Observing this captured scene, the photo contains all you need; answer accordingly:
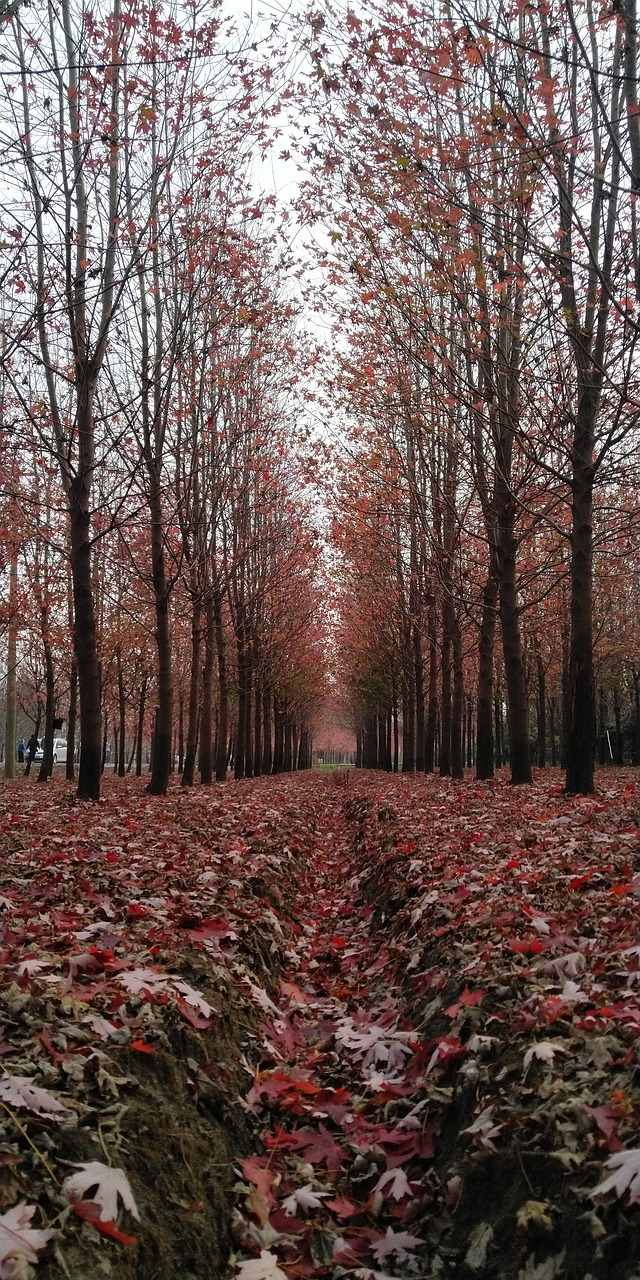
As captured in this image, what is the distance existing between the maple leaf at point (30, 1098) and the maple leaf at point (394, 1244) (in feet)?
3.94

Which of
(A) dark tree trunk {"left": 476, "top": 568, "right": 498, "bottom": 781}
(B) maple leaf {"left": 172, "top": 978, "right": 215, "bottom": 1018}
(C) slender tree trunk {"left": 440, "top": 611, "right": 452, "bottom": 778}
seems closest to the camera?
(B) maple leaf {"left": 172, "top": 978, "right": 215, "bottom": 1018}

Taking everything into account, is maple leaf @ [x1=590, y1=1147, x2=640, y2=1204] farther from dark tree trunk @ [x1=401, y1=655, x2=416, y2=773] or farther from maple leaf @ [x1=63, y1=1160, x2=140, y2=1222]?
dark tree trunk @ [x1=401, y1=655, x2=416, y2=773]

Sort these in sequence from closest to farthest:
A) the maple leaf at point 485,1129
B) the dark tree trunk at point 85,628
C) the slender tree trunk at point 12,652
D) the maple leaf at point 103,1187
Result: the maple leaf at point 103,1187 → the maple leaf at point 485,1129 → the dark tree trunk at point 85,628 → the slender tree trunk at point 12,652

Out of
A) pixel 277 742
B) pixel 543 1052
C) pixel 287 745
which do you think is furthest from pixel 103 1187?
pixel 287 745

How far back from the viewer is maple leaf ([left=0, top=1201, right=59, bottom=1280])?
204 centimetres

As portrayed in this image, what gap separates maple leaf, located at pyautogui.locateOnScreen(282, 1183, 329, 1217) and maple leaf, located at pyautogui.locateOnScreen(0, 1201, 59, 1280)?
4.02 feet

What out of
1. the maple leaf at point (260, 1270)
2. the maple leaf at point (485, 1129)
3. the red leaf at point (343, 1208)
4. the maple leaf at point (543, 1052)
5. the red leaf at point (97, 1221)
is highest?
the maple leaf at point (543, 1052)

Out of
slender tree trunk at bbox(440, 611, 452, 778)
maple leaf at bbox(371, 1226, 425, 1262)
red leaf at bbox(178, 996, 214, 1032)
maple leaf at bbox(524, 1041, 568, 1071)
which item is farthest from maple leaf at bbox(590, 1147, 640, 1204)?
slender tree trunk at bbox(440, 611, 452, 778)

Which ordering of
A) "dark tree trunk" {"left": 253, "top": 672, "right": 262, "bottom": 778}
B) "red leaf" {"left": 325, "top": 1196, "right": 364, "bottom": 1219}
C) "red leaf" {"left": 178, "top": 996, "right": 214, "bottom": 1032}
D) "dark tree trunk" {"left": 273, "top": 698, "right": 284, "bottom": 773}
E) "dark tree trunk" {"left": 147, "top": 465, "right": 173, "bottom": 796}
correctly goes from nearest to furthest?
"red leaf" {"left": 325, "top": 1196, "right": 364, "bottom": 1219} → "red leaf" {"left": 178, "top": 996, "right": 214, "bottom": 1032} → "dark tree trunk" {"left": 147, "top": 465, "right": 173, "bottom": 796} → "dark tree trunk" {"left": 253, "top": 672, "right": 262, "bottom": 778} → "dark tree trunk" {"left": 273, "top": 698, "right": 284, "bottom": 773}

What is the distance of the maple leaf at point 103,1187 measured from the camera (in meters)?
2.39

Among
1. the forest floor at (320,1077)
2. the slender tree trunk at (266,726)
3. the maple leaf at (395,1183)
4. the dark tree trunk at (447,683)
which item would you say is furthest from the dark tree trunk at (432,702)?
the maple leaf at (395,1183)

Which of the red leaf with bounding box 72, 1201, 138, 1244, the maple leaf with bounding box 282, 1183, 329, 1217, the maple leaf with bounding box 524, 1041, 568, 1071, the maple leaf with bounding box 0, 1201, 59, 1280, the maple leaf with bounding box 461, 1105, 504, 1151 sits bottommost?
the maple leaf with bounding box 282, 1183, 329, 1217

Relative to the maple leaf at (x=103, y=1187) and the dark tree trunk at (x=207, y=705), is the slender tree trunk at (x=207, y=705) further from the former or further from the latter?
the maple leaf at (x=103, y=1187)

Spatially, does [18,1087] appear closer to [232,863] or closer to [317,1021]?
[317,1021]
